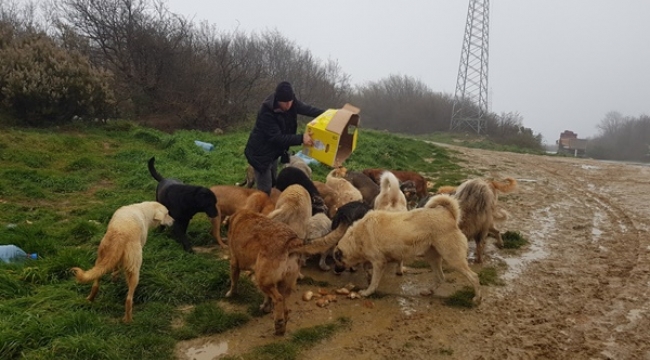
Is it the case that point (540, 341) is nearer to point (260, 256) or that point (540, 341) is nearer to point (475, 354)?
point (475, 354)

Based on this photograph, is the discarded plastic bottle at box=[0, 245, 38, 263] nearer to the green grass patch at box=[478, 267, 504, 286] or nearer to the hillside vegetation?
the hillside vegetation

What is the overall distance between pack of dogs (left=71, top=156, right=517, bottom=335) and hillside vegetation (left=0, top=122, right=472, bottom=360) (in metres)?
0.28

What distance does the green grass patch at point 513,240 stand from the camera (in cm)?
724

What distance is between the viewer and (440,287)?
5590 millimetres

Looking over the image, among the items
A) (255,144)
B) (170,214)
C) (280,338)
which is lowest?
(280,338)

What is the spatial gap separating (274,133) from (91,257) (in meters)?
3.09

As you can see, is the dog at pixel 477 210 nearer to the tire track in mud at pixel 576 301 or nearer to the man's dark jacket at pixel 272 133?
the tire track in mud at pixel 576 301

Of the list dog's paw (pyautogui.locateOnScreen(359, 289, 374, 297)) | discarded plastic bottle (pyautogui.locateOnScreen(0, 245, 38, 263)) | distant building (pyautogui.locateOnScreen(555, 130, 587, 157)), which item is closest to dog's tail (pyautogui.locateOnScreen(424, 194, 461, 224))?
dog's paw (pyautogui.locateOnScreen(359, 289, 374, 297))

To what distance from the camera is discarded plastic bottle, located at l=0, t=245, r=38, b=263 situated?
5262mm

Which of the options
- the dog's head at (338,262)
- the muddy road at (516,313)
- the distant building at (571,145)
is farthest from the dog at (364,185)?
the distant building at (571,145)

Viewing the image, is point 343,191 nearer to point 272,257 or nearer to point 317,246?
point 317,246

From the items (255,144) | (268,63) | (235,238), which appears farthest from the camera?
(268,63)

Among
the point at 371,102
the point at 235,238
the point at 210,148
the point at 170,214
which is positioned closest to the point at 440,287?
the point at 235,238

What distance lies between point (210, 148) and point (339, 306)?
1012 cm
